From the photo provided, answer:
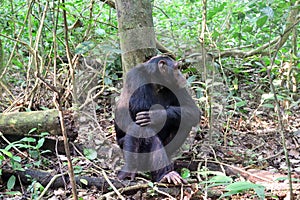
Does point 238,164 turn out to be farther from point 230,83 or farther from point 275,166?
point 230,83

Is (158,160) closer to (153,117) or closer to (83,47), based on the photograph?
(153,117)

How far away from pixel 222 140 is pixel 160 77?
122cm

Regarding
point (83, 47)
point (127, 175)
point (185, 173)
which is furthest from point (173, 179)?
point (83, 47)

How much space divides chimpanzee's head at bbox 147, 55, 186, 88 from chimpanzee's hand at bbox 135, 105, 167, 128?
422mm

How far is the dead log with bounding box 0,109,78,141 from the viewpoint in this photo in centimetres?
414

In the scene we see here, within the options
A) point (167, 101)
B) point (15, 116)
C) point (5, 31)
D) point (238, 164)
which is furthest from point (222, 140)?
point (5, 31)

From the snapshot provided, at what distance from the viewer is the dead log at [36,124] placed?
4.14m

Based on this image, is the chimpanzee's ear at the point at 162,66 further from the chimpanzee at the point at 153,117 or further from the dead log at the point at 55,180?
the dead log at the point at 55,180

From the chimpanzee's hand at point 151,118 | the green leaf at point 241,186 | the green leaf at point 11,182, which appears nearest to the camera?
the green leaf at point 241,186

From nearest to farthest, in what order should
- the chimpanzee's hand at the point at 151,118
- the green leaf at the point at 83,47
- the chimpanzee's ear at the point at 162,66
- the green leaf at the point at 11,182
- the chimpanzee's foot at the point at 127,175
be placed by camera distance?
the green leaf at the point at 83,47 → the green leaf at the point at 11,182 → the chimpanzee's foot at the point at 127,175 → the chimpanzee's hand at the point at 151,118 → the chimpanzee's ear at the point at 162,66

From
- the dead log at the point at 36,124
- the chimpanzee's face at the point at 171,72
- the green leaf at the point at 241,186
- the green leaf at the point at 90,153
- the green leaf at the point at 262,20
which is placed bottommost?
the green leaf at the point at 90,153

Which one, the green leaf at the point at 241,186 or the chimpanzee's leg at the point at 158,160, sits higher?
the green leaf at the point at 241,186

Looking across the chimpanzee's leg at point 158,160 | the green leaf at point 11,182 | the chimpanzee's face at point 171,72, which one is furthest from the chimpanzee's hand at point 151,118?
the green leaf at point 11,182

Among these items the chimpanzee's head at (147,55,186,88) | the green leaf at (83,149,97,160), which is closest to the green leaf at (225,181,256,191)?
the chimpanzee's head at (147,55,186,88)
